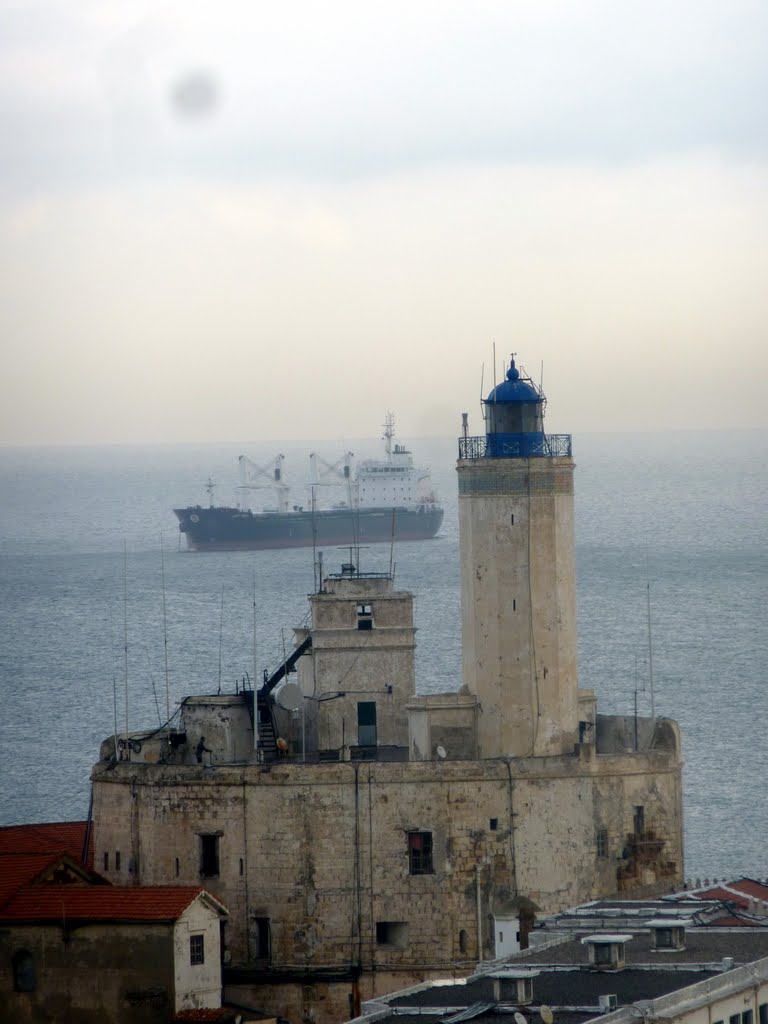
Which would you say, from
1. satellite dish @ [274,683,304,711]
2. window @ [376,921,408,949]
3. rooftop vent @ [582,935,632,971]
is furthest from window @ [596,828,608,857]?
rooftop vent @ [582,935,632,971]

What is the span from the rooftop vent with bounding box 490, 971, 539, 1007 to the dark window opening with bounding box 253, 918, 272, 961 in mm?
13581

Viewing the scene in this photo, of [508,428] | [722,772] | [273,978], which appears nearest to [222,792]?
[273,978]

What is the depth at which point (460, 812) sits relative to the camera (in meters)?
45.8

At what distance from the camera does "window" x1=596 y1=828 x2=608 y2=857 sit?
46.3 metres

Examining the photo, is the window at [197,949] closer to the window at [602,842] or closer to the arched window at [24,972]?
the arched window at [24,972]

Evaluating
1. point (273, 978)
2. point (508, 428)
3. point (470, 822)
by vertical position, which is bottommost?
point (273, 978)

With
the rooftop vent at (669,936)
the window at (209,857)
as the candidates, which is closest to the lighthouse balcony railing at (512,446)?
the window at (209,857)

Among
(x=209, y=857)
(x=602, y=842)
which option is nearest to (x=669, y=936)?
(x=602, y=842)

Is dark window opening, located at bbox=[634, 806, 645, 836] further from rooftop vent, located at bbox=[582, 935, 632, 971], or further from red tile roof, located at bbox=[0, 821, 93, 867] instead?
rooftop vent, located at bbox=[582, 935, 632, 971]

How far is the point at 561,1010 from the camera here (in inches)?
1254

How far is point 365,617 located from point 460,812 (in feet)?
21.8

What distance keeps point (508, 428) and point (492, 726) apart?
5.91 meters

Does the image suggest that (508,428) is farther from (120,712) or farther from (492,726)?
(120,712)

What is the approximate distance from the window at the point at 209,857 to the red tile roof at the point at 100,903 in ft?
9.56
